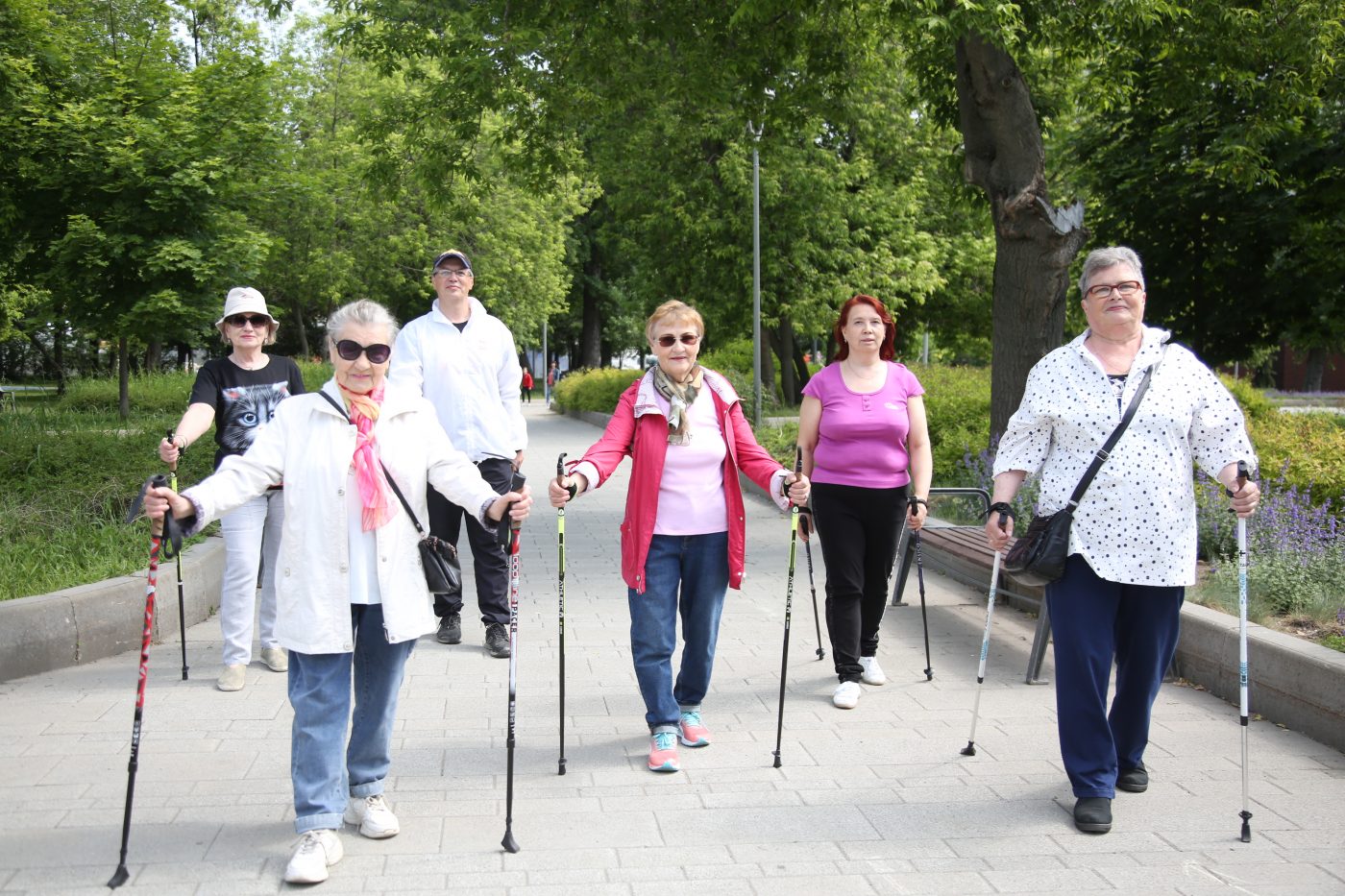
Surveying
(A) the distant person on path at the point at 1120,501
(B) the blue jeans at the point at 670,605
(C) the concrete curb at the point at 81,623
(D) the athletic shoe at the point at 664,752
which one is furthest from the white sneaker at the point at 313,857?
(C) the concrete curb at the point at 81,623

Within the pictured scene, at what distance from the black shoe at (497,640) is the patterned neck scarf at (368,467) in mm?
3127

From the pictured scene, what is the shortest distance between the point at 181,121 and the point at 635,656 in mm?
11986

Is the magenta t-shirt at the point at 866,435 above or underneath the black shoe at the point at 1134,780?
above

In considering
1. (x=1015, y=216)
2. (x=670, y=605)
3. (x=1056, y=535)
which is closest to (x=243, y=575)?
(x=670, y=605)

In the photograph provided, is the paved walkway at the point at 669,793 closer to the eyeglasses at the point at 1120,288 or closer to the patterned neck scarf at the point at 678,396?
the patterned neck scarf at the point at 678,396

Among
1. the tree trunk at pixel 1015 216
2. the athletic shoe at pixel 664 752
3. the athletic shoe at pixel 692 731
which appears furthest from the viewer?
the tree trunk at pixel 1015 216

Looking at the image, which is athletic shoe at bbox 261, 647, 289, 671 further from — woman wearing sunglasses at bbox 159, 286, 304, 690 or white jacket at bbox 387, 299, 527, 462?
white jacket at bbox 387, 299, 527, 462

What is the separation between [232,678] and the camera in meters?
6.43

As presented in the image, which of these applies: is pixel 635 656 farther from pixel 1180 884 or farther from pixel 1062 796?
pixel 1180 884

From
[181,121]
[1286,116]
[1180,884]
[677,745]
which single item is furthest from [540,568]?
[1286,116]

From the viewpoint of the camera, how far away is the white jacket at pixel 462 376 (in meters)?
7.36

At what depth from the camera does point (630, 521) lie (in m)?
5.36

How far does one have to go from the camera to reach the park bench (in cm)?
680

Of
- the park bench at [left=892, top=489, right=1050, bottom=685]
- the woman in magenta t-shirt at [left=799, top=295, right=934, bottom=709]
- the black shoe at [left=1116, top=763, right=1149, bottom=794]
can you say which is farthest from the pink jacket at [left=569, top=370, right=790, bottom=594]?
the park bench at [left=892, top=489, right=1050, bottom=685]
